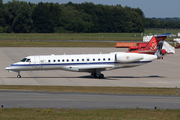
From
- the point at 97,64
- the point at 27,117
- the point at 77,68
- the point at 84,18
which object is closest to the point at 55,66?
the point at 77,68

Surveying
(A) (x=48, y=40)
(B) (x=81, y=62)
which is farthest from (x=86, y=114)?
(A) (x=48, y=40)

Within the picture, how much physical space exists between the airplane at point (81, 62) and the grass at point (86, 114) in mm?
16538

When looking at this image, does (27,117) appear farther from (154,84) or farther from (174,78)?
(174,78)

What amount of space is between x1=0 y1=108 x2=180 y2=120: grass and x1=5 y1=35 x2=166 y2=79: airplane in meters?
16.5

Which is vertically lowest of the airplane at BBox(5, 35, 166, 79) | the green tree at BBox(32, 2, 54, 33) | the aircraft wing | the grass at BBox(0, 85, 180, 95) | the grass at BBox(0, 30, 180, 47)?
the grass at BBox(0, 85, 180, 95)

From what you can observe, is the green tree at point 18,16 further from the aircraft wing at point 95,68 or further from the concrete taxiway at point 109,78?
the aircraft wing at point 95,68

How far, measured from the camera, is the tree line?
508ft

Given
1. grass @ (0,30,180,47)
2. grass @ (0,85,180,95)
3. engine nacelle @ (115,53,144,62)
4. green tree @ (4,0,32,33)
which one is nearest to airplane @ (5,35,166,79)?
engine nacelle @ (115,53,144,62)

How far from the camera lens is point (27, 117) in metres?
17.7

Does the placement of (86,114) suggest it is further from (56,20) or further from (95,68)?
(56,20)

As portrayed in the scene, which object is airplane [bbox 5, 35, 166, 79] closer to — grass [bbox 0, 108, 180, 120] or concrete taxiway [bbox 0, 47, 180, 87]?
concrete taxiway [bbox 0, 47, 180, 87]

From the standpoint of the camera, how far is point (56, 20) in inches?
6850

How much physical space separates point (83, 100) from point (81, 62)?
13484 millimetres

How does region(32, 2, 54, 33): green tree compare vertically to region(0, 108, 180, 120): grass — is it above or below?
above
